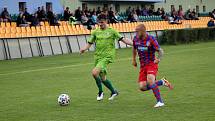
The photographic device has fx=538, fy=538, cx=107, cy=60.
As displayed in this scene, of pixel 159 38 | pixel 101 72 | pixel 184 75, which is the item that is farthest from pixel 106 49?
pixel 159 38

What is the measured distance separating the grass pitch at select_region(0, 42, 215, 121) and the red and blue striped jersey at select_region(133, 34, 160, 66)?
0.98m

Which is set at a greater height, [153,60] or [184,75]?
[153,60]

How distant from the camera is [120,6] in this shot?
6338cm

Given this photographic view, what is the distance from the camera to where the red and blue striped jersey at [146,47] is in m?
11.2

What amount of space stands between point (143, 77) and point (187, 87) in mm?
3111

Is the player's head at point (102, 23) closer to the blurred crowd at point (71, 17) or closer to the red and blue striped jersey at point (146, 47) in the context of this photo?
the red and blue striped jersey at point (146, 47)

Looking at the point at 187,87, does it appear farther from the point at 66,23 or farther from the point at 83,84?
the point at 66,23

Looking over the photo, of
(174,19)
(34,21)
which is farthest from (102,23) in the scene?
(174,19)

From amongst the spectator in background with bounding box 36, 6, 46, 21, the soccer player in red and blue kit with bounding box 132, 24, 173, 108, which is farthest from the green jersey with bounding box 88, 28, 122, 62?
the spectator in background with bounding box 36, 6, 46, 21

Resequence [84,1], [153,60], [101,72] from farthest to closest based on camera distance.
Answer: [84,1] < [101,72] < [153,60]

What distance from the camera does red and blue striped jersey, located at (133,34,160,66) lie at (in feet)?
36.8

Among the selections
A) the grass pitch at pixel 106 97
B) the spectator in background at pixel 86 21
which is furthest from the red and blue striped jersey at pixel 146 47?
the spectator in background at pixel 86 21

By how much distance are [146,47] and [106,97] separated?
7.79 feet

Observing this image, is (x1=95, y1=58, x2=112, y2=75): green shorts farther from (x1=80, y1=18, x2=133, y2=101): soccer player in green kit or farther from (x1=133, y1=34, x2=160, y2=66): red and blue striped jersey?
(x1=133, y1=34, x2=160, y2=66): red and blue striped jersey
